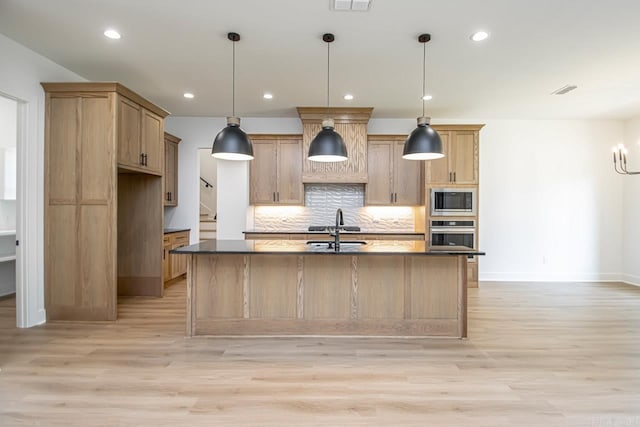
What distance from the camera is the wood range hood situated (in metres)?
5.54

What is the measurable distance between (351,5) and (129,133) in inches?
113

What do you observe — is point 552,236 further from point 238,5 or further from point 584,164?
point 238,5

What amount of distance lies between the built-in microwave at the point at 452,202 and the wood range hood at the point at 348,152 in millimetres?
1167

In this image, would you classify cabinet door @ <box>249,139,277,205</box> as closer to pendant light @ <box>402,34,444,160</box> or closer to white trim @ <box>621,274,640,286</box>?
pendant light @ <box>402,34,444,160</box>

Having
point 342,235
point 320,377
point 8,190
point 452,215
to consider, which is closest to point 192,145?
point 8,190

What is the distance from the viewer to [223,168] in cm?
595

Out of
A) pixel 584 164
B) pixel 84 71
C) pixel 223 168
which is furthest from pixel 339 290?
pixel 584 164

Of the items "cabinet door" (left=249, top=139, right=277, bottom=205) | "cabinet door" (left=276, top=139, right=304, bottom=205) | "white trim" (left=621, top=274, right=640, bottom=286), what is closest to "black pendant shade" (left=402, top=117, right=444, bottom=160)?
"cabinet door" (left=276, top=139, right=304, bottom=205)

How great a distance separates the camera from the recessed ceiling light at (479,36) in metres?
3.10

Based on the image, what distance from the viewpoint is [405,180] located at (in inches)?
227

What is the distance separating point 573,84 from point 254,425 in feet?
16.8

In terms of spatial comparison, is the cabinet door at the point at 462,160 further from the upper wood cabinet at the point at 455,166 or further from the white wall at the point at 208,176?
the white wall at the point at 208,176

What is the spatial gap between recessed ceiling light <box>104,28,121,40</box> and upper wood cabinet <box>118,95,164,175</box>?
70 centimetres

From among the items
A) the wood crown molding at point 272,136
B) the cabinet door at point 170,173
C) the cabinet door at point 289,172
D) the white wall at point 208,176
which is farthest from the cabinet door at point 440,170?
the white wall at point 208,176
